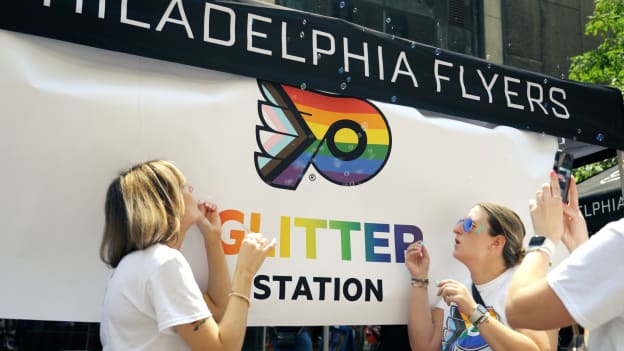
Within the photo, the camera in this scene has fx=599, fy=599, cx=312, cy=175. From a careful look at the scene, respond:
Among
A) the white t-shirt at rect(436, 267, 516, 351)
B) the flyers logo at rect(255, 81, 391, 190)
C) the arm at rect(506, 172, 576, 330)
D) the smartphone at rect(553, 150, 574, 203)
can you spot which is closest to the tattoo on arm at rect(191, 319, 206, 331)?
the flyers logo at rect(255, 81, 391, 190)

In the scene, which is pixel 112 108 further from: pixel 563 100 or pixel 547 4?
pixel 547 4

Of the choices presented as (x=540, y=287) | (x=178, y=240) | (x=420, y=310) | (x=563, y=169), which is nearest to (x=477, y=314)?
(x=420, y=310)

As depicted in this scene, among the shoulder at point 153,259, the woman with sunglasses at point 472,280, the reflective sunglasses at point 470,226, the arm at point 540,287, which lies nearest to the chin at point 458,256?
the woman with sunglasses at point 472,280

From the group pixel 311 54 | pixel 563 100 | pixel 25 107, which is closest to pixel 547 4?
pixel 563 100

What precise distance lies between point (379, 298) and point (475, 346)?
1.32 feet

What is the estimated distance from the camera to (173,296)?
5.38ft

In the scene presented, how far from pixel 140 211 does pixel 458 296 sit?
3.96 ft

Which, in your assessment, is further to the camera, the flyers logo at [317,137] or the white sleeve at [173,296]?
the flyers logo at [317,137]

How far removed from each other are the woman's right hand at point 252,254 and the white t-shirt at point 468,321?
896 millimetres

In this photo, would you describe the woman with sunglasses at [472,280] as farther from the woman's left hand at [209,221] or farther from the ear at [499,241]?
the woman's left hand at [209,221]

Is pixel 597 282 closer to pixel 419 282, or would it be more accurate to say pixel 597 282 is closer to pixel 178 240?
pixel 419 282

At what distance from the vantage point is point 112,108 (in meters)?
1.98

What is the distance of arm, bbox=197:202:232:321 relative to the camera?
Result: 203 cm

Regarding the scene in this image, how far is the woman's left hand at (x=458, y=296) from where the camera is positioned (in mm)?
2215
